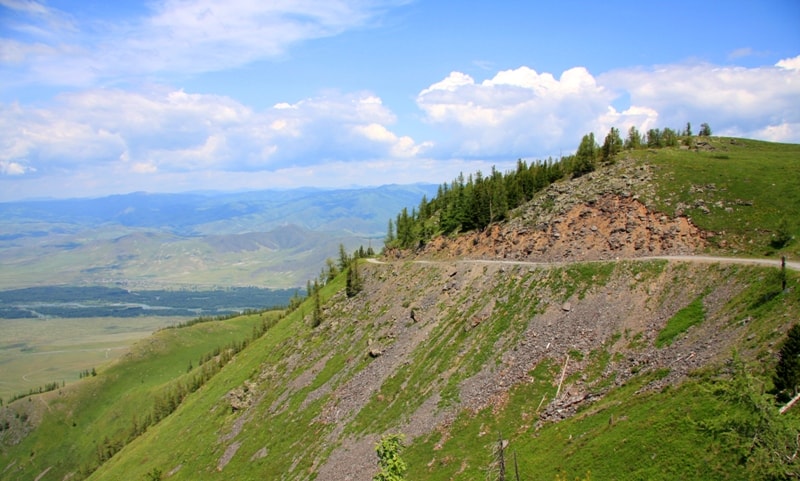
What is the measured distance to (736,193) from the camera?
84688mm

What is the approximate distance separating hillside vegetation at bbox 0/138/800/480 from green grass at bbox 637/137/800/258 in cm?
38

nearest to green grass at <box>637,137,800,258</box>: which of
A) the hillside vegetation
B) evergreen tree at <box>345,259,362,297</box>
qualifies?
the hillside vegetation

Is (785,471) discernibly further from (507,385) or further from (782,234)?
(782,234)

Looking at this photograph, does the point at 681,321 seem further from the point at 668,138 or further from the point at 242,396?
the point at 242,396

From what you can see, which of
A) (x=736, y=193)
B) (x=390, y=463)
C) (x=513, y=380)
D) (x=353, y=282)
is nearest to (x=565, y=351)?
(x=513, y=380)

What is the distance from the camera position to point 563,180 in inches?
4818

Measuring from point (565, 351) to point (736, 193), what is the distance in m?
46.8

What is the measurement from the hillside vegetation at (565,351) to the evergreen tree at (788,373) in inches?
82.2

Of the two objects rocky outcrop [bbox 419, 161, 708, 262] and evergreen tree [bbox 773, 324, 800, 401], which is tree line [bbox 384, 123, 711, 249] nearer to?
rocky outcrop [bbox 419, 161, 708, 262]

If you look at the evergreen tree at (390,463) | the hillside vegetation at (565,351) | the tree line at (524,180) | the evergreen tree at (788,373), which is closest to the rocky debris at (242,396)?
the hillside vegetation at (565,351)

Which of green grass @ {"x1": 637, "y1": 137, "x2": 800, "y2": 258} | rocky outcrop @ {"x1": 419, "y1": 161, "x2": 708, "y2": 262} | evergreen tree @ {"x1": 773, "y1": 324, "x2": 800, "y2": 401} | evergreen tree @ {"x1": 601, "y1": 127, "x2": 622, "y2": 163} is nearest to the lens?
evergreen tree @ {"x1": 773, "y1": 324, "x2": 800, "y2": 401}

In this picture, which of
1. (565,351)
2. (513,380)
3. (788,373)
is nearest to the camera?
(788,373)

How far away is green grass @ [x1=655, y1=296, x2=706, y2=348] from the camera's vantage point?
5756 centimetres

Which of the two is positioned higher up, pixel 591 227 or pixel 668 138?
pixel 668 138
